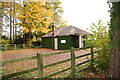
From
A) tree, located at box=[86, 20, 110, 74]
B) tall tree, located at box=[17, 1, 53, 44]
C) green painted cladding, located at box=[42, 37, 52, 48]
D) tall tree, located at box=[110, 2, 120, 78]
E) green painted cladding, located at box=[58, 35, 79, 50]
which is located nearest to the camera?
tall tree, located at box=[110, 2, 120, 78]

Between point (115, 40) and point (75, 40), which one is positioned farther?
point (75, 40)

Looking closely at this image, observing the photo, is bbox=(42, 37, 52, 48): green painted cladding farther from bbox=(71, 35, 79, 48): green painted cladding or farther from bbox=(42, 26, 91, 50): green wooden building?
bbox=(71, 35, 79, 48): green painted cladding

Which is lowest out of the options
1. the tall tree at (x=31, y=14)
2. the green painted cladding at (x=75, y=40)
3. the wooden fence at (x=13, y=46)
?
the wooden fence at (x=13, y=46)

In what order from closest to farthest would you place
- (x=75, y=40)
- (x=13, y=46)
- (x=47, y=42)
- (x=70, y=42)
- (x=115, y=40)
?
(x=115, y=40) < (x=70, y=42) < (x=75, y=40) < (x=13, y=46) < (x=47, y=42)

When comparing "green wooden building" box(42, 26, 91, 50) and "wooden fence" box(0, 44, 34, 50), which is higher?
"green wooden building" box(42, 26, 91, 50)

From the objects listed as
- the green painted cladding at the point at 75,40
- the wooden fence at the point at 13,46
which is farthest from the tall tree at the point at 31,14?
the green painted cladding at the point at 75,40

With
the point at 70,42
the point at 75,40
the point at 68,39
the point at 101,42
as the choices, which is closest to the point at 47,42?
the point at 68,39

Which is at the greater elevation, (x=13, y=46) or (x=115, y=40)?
(x=115, y=40)

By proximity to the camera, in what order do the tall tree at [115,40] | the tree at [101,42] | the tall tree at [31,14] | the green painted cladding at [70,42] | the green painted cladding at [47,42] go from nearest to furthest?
the tall tree at [115,40]
the tree at [101,42]
the tall tree at [31,14]
the green painted cladding at [70,42]
the green painted cladding at [47,42]

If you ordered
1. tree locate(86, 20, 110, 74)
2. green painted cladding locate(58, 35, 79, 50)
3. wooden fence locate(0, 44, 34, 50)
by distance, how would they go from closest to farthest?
tree locate(86, 20, 110, 74) → wooden fence locate(0, 44, 34, 50) → green painted cladding locate(58, 35, 79, 50)

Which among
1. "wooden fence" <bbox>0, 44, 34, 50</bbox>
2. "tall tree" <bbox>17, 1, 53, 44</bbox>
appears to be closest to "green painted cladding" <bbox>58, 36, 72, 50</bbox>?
"tall tree" <bbox>17, 1, 53, 44</bbox>

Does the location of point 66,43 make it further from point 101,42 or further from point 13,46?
point 101,42

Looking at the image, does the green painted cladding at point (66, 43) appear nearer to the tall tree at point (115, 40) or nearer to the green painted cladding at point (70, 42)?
the green painted cladding at point (70, 42)

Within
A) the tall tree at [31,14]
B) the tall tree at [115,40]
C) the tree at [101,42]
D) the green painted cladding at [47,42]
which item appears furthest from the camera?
the green painted cladding at [47,42]
